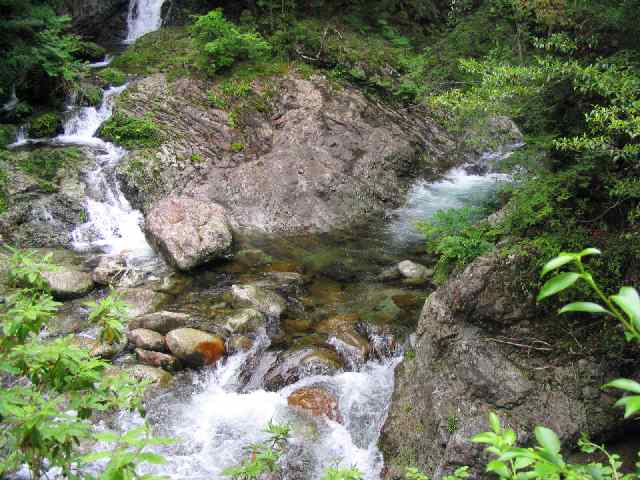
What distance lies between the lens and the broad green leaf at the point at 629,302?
3.22 ft

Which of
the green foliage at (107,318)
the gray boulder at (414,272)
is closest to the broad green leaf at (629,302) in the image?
the green foliage at (107,318)

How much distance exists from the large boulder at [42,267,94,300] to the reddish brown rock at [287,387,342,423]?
13.1ft

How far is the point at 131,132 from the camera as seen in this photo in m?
11.4

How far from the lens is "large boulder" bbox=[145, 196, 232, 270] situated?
339 inches

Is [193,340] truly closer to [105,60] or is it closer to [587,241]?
[587,241]

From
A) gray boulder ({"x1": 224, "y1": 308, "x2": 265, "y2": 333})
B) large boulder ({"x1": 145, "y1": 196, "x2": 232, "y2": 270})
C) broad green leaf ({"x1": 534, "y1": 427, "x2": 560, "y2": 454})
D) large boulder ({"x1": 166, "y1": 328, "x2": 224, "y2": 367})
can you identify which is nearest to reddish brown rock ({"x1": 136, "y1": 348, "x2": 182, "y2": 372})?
large boulder ({"x1": 166, "y1": 328, "x2": 224, "y2": 367})

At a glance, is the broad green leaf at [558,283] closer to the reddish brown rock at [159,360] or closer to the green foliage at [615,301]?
the green foliage at [615,301]

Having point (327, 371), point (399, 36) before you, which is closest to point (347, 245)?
point (327, 371)

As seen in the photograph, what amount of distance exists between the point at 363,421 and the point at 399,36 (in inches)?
579

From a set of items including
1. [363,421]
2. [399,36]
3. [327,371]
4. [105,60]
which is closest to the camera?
[363,421]

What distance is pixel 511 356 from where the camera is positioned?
480 cm

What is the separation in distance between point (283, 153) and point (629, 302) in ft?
36.7

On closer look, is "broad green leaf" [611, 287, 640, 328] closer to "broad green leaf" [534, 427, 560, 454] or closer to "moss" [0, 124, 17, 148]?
"broad green leaf" [534, 427, 560, 454]

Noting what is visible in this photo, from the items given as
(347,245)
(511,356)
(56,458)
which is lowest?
(347,245)
